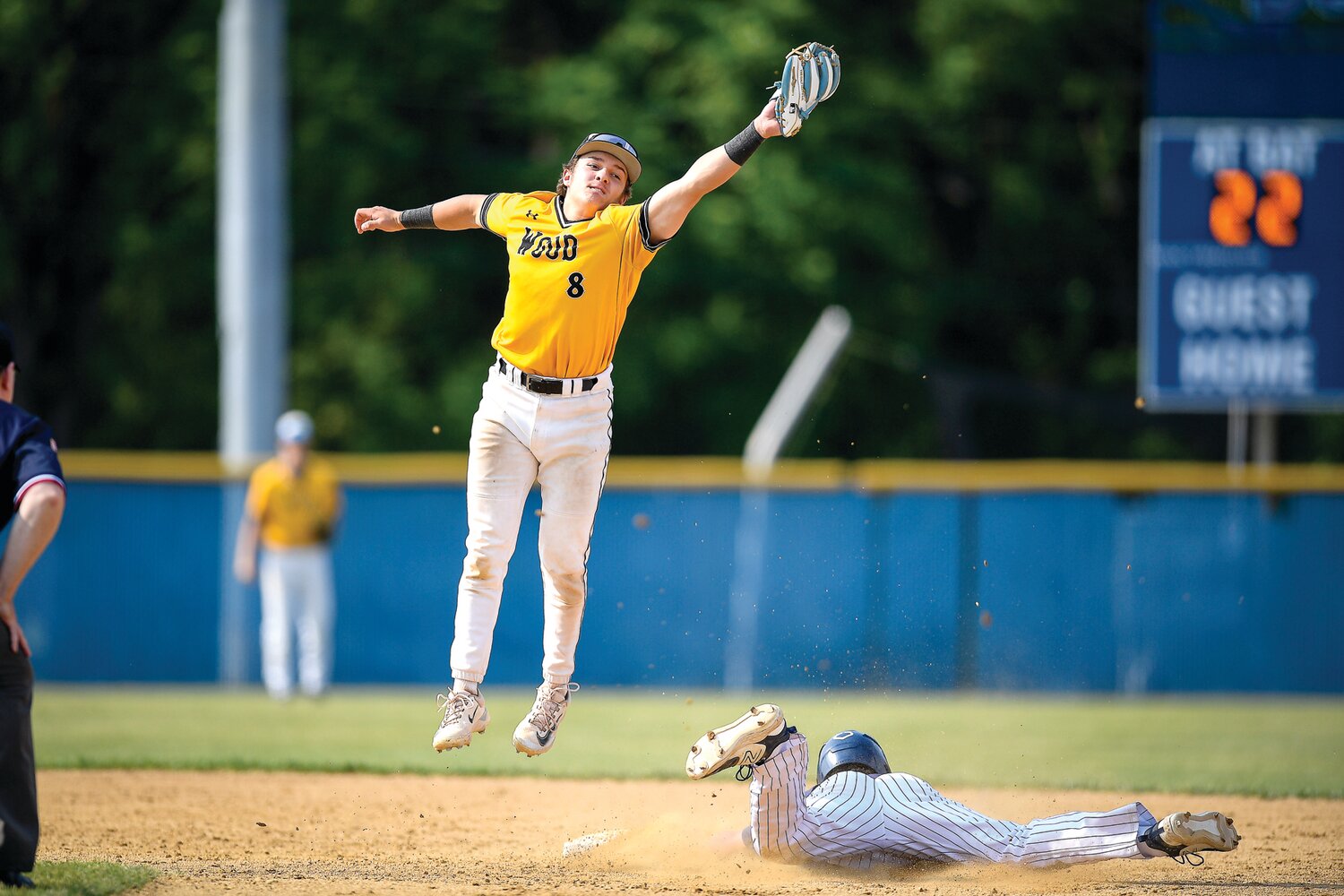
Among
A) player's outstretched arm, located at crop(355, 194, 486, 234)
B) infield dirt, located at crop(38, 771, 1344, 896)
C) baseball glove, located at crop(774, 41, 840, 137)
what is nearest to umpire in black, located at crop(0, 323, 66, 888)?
infield dirt, located at crop(38, 771, 1344, 896)

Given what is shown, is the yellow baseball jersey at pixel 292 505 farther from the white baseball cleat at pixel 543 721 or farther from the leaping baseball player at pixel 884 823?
the leaping baseball player at pixel 884 823

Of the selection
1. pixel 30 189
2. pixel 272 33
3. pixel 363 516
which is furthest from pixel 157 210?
pixel 363 516

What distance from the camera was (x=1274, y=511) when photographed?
552 inches

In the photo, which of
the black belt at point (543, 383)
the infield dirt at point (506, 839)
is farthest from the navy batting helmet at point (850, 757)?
the black belt at point (543, 383)

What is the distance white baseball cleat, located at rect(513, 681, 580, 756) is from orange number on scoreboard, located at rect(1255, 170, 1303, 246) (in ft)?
28.5

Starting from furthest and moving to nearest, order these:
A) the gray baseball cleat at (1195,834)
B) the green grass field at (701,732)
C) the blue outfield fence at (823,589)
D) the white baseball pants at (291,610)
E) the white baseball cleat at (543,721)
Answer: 1. the blue outfield fence at (823,589)
2. the white baseball pants at (291,610)
3. the green grass field at (701,732)
4. the white baseball cleat at (543,721)
5. the gray baseball cleat at (1195,834)

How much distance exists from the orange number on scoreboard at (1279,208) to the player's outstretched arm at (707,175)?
8386 mm

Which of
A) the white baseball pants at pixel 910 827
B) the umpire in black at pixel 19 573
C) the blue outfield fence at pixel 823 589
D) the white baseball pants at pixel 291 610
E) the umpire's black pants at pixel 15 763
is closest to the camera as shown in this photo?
the umpire in black at pixel 19 573

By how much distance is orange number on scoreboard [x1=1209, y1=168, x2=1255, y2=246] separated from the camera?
1302 cm

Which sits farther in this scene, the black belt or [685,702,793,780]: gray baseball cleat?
the black belt

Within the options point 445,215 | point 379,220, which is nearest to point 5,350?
point 379,220

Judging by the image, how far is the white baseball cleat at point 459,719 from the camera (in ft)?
20.0

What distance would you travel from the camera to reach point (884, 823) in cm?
582

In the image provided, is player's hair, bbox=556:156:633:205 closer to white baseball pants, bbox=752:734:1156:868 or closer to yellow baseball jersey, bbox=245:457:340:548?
white baseball pants, bbox=752:734:1156:868
